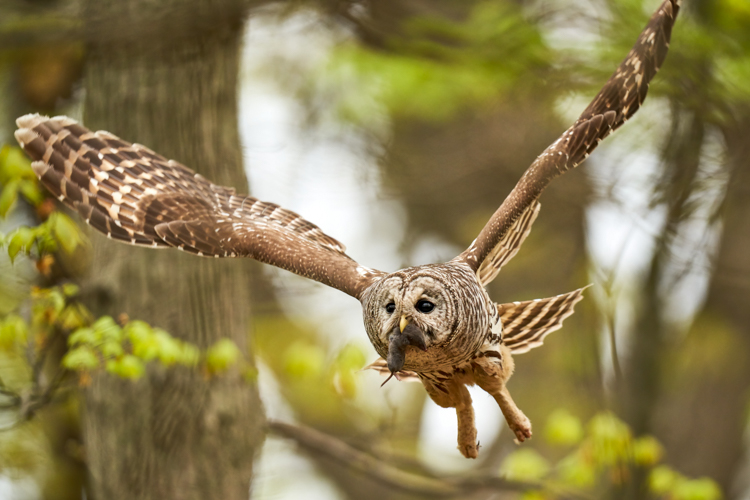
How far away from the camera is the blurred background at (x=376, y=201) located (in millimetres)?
5863

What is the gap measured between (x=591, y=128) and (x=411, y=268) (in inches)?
49.5

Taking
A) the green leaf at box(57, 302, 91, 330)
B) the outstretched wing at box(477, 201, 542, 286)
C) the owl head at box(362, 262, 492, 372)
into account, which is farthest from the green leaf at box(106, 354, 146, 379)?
the outstretched wing at box(477, 201, 542, 286)

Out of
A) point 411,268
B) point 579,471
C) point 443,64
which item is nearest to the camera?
point 411,268

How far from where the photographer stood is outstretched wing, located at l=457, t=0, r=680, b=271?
3611 mm

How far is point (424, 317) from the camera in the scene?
3062mm

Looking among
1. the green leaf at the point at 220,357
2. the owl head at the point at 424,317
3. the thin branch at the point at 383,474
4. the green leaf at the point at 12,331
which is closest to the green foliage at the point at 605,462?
the thin branch at the point at 383,474

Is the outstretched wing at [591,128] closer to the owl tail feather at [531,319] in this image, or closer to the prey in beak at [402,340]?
the owl tail feather at [531,319]

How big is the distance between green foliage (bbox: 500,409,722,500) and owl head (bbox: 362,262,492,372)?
151 inches

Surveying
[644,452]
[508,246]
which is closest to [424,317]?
[508,246]

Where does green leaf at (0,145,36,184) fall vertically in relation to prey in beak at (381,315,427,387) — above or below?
below

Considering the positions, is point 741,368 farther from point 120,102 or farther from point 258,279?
point 120,102

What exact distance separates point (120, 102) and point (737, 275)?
6109 millimetres

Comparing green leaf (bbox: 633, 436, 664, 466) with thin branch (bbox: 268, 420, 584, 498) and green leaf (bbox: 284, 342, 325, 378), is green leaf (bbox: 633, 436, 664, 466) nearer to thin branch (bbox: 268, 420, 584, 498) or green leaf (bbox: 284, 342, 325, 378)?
thin branch (bbox: 268, 420, 584, 498)

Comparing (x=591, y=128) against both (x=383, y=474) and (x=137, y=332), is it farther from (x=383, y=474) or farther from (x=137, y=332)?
(x=383, y=474)
